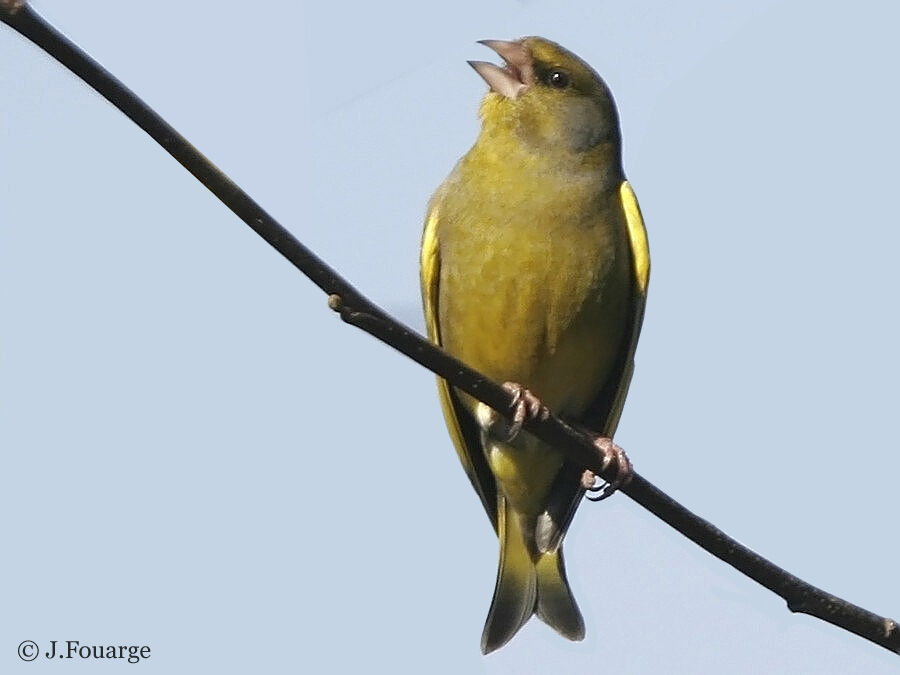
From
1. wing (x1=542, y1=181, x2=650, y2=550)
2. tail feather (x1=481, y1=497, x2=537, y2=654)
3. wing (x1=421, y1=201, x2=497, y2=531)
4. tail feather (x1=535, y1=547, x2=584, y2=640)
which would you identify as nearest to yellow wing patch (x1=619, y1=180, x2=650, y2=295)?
wing (x1=542, y1=181, x2=650, y2=550)

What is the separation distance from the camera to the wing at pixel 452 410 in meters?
4.61

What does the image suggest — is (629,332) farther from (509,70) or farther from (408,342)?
(408,342)

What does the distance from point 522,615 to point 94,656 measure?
162cm

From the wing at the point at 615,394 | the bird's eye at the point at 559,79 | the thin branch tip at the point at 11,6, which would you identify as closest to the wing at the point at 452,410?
the wing at the point at 615,394

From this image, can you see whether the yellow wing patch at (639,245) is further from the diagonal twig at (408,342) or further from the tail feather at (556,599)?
the diagonal twig at (408,342)

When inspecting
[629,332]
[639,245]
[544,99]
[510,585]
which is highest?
[544,99]

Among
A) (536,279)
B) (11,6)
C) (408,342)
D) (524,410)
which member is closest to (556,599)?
(536,279)

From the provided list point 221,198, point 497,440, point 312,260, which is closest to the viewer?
point 221,198

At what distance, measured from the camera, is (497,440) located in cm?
488

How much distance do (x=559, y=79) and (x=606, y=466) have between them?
1680 millimetres

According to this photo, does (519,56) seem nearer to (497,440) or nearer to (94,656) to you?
(497,440)

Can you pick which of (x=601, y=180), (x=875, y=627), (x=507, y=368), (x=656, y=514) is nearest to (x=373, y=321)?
(x=656, y=514)

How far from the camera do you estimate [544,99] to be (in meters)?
4.72

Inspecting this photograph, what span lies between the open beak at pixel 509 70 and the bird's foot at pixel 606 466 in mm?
1226
